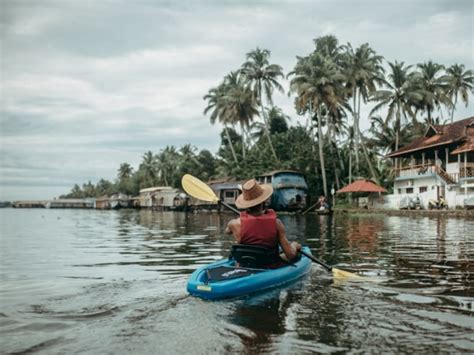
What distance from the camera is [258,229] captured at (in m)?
7.23

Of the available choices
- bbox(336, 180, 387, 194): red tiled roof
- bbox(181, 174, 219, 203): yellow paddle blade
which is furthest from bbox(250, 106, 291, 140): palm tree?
bbox(181, 174, 219, 203): yellow paddle blade

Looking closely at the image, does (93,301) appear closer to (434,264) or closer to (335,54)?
(434,264)

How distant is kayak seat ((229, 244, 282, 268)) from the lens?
7297 millimetres

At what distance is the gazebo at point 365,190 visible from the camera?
130ft

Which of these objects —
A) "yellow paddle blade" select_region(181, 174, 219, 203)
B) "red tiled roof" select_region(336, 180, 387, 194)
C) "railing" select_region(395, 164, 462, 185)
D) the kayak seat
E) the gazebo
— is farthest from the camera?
the gazebo

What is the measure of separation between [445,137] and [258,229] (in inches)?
1437

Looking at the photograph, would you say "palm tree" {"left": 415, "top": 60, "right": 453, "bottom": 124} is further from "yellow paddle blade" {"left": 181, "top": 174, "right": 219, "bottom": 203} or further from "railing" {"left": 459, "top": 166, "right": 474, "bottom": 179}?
"yellow paddle blade" {"left": 181, "top": 174, "right": 219, "bottom": 203}

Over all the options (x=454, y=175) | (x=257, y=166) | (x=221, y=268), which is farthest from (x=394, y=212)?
(x=221, y=268)

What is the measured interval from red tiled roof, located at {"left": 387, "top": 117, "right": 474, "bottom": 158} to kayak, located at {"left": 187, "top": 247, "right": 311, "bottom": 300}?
111 ft

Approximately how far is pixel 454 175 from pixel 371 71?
13233 millimetres

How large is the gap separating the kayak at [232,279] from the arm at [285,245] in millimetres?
195

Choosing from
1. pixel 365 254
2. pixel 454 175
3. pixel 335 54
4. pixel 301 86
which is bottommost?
pixel 365 254

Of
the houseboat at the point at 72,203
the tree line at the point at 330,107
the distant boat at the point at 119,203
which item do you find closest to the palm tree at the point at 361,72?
the tree line at the point at 330,107

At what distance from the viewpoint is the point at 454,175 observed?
122 ft
